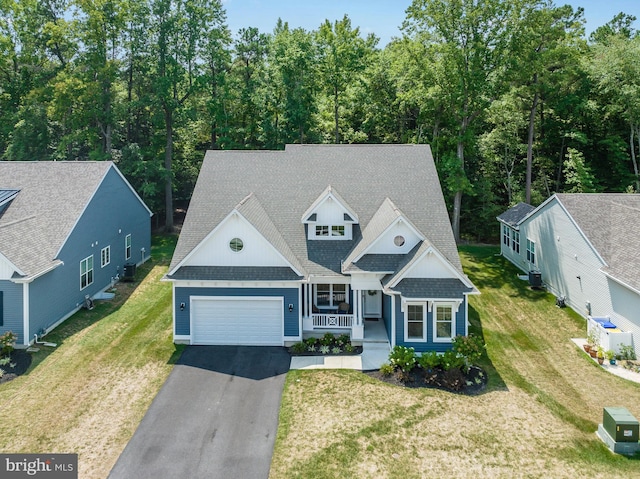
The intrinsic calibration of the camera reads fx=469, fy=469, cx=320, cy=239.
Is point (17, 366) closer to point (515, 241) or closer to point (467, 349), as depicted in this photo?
point (467, 349)

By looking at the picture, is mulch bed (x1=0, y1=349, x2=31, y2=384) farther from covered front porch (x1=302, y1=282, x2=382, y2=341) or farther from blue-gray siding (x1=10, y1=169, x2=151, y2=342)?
covered front porch (x1=302, y1=282, x2=382, y2=341)

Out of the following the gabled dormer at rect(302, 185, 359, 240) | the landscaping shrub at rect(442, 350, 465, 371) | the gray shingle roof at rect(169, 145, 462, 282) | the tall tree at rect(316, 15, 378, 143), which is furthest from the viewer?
the tall tree at rect(316, 15, 378, 143)

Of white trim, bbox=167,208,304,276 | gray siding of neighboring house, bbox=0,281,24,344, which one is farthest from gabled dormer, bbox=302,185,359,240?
gray siding of neighboring house, bbox=0,281,24,344

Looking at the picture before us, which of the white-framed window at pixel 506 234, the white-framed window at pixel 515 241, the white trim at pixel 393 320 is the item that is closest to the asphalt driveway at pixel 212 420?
the white trim at pixel 393 320

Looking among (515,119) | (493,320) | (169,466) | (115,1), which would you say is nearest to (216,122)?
(115,1)

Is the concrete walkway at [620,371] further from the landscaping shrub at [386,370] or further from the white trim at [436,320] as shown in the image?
the landscaping shrub at [386,370]

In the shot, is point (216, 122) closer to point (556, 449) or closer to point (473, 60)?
point (473, 60)
